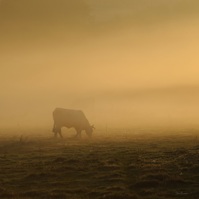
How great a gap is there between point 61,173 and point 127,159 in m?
6.45

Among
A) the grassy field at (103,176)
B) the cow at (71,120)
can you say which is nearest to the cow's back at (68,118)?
the cow at (71,120)

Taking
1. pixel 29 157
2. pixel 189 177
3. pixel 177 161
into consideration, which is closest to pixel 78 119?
pixel 29 157

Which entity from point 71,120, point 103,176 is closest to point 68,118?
point 71,120

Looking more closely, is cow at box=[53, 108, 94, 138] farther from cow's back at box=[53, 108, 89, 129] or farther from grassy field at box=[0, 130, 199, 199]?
grassy field at box=[0, 130, 199, 199]

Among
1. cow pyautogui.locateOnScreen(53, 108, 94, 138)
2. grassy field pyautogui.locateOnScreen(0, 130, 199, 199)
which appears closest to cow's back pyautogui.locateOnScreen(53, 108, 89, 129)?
cow pyautogui.locateOnScreen(53, 108, 94, 138)

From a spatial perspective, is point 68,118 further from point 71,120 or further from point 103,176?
point 103,176

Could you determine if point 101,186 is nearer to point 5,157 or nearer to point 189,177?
point 189,177

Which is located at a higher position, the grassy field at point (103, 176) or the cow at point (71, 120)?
the cow at point (71, 120)

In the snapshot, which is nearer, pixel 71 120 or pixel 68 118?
pixel 68 118

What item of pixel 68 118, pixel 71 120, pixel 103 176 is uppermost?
pixel 68 118

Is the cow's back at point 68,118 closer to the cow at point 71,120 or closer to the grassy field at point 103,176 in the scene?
the cow at point 71,120

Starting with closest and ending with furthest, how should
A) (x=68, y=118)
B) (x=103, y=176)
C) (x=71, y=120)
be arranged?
1. (x=103, y=176)
2. (x=68, y=118)
3. (x=71, y=120)

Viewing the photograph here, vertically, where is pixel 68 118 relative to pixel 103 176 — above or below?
above

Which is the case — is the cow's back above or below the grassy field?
above
